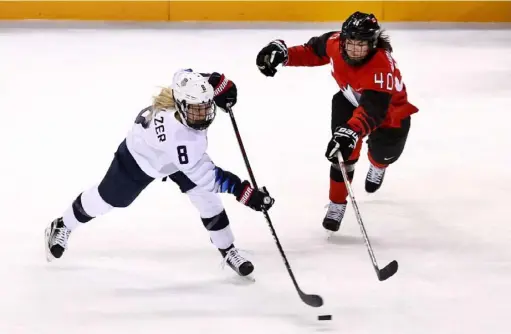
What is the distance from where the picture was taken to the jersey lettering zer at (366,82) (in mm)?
3264

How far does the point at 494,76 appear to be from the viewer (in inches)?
258

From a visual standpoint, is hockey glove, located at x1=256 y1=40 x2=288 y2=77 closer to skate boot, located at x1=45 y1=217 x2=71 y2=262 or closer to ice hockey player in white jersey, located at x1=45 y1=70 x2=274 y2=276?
ice hockey player in white jersey, located at x1=45 y1=70 x2=274 y2=276

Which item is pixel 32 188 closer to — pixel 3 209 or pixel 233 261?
pixel 3 209

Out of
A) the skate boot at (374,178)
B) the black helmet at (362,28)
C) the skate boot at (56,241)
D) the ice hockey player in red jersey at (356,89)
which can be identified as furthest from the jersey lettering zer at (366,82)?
the skate boot at (56,241)

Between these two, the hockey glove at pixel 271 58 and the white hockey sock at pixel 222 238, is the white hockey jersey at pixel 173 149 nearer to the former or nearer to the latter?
the white hockey sock at pixel 222 238

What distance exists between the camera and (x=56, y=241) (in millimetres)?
3242

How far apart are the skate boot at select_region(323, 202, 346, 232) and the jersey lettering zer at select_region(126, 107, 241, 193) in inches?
29.5

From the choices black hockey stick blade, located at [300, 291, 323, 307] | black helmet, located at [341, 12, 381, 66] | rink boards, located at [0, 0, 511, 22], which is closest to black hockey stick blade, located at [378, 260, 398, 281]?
black hockey stick blade, located at [300, 291, 323, 307]

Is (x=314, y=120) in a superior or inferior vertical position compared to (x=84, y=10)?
inferior

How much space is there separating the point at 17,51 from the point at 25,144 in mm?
2578

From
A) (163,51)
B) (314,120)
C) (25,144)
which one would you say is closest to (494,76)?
(314,120)

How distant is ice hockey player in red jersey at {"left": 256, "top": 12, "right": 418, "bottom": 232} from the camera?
127 inches

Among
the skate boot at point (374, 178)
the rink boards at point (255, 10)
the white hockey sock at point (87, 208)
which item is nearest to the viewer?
the white hockey sock at point (87, 208)

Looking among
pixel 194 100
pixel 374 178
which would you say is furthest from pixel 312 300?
pixel 374 178
